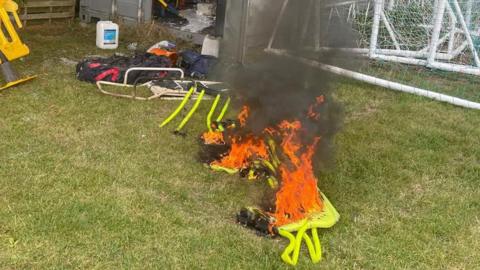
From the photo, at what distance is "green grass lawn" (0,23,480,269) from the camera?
137 inches

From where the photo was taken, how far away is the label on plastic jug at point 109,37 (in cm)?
859

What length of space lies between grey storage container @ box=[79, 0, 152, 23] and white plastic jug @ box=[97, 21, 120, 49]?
3.61 feet

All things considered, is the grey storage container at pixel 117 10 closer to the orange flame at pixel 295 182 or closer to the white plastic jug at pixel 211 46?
the white plastic jug at pixel 211 46

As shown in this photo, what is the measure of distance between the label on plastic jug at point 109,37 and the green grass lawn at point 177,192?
2.13 meters

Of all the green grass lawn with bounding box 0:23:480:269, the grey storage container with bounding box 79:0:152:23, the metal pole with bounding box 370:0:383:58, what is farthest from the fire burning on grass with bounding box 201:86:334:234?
the grey storage container with bounding box 79:0:152:23

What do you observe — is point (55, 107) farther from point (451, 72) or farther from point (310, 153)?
point (451, 72)

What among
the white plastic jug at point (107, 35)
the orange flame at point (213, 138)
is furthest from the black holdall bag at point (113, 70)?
the orange flame at point (213, 138)

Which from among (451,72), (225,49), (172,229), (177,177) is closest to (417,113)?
(451,72)

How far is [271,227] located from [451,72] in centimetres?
572

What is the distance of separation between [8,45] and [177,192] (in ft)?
10.4

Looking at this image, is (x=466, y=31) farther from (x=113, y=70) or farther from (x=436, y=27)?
(x=113, y=70)

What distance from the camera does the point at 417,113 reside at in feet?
22.4

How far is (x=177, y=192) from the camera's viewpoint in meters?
4.27

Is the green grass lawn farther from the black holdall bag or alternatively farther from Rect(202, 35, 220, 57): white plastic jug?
A: Rect(202, 35, 220, 57): white plastic jug
